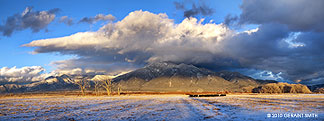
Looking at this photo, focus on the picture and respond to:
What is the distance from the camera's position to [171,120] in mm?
18766

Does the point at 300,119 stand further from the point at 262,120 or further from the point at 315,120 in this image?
the point at 262,120

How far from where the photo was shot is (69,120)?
19422mm

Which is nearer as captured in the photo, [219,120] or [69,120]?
[219,120]

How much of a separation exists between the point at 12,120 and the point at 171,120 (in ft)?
46.0

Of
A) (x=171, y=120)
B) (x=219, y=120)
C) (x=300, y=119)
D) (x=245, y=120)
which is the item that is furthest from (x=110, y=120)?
(x=300, y=119)

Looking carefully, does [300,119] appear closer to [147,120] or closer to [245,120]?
[245,120]

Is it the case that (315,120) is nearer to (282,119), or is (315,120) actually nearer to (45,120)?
(282,119)

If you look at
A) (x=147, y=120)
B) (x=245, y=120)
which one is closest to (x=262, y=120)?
(x=245, y=120)

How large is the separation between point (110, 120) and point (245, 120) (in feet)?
36.9

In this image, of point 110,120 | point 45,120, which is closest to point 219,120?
point 110,120

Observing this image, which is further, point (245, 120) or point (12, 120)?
point (12, 120)

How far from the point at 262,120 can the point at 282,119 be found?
197 centimetres

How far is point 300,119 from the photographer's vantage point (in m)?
18.6

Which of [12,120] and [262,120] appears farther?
[12,120]
